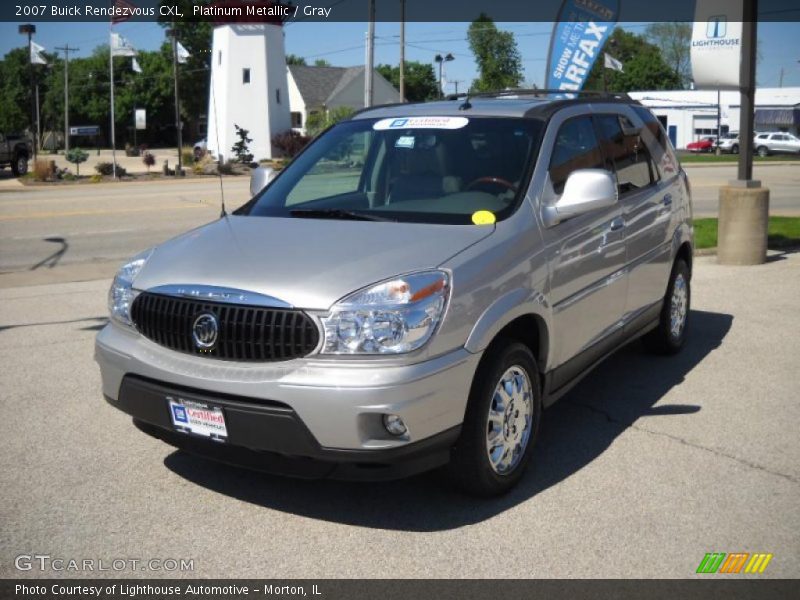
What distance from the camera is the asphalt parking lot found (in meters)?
3.73

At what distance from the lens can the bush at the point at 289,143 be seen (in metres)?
47.6

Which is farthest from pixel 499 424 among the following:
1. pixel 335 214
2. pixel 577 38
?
pixel 577 38

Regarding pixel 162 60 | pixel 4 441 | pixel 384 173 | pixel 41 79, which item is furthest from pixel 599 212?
pixel 41 79

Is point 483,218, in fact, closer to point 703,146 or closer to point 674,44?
point 703,146

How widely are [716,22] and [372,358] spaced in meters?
9.46

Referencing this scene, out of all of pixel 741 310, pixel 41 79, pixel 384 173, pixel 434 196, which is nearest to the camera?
pixel 434 196

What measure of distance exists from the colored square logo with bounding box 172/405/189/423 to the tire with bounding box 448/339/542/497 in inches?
48.2

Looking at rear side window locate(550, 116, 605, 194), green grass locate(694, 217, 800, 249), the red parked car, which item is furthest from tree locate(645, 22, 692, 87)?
rear side window locate(550, 116, 605, 194)

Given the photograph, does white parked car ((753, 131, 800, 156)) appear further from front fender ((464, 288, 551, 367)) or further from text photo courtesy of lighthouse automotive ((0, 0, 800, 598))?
front fender ((464, 288, 551, 367))

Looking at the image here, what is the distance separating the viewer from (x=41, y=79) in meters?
105

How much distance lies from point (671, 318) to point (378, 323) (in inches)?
150

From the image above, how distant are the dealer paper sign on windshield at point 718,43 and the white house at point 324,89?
66156 mm

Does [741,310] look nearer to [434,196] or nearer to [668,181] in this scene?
[668,181]

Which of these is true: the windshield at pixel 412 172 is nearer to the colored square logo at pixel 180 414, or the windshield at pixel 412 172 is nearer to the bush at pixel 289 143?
the colored square logo at pixel 180 414
